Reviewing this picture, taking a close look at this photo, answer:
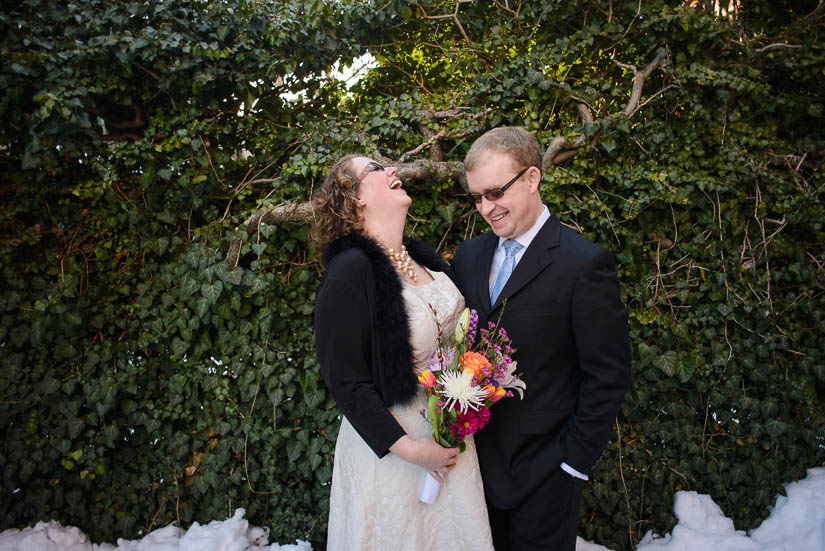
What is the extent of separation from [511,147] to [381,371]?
0.93 m

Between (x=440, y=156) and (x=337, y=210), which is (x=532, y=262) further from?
(x=440, y=156)

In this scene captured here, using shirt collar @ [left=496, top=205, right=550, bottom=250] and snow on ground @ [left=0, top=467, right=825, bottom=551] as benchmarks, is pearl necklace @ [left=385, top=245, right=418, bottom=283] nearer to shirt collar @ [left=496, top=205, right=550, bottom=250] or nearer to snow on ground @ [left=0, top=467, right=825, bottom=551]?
A: shirt collar @ [left=496, top=205, right=550, bottom=250]

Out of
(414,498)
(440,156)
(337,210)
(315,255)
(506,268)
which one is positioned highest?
(337,210)

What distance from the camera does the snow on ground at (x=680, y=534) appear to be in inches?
106

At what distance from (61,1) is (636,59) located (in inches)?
134

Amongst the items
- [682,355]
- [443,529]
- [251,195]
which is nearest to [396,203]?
[443,529]

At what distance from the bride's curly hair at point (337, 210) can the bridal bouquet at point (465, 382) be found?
22.3 inches

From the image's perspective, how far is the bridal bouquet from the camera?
141 centimetres

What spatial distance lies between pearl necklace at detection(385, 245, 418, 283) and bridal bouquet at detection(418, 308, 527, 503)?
319mm

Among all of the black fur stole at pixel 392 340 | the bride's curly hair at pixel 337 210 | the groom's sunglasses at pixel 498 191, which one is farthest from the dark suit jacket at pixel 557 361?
the bride's curly hair at pixel 337 210

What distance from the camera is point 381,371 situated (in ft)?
5.32

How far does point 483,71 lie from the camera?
2.97 m

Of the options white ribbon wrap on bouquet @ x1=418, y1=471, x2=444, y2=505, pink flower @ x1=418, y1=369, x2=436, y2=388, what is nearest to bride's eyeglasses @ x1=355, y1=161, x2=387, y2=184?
pink flower @ x1=418, y1=369, x2=436, y2=388

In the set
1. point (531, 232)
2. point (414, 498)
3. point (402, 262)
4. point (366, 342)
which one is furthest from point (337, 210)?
point (414, 498)
